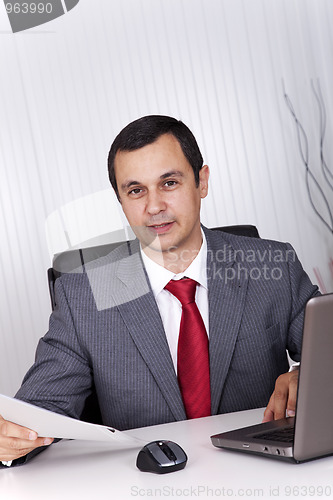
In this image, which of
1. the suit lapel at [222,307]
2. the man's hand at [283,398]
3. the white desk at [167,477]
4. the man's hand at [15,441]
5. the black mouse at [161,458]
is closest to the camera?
the white desk at [167,477]

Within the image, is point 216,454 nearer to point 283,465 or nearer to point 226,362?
point 283,465

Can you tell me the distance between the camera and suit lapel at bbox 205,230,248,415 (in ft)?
5.43

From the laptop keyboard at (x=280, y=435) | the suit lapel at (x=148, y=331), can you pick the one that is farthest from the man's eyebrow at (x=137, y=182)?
the laptop keyboard at (x=280, y=435)

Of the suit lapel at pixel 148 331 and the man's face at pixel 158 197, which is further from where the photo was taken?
the man's face at pixel 158 197

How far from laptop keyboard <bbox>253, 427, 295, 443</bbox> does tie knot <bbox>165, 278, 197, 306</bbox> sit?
1.91ft

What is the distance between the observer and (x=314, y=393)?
99cm

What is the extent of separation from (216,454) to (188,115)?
3.00m

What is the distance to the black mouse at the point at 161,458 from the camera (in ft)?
3.51

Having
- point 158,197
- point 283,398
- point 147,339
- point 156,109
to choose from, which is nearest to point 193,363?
point 147,339

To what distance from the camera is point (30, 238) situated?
3795 millimetres

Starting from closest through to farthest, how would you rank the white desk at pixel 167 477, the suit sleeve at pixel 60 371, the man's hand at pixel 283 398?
the white desk at pixel 167 477 < the man's hand at pixel 283 398 < the suit sleeve at pixel 60 371

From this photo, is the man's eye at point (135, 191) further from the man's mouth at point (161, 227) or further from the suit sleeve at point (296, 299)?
the suit sleeve at point (296, 299)

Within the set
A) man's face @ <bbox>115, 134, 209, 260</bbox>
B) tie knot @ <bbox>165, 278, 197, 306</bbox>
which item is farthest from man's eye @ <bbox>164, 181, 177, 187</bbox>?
tie knot @ <bbox>165, 278, 197, 306</bbox>

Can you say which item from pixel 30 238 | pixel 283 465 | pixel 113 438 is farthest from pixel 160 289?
pixel 30 238
